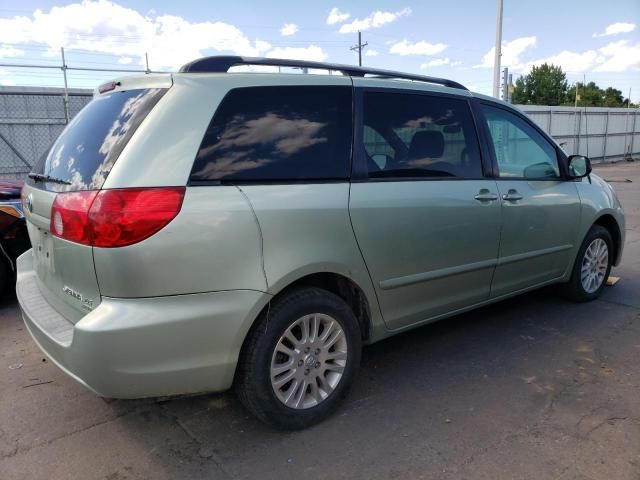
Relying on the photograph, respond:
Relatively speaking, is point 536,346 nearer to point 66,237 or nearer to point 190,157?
point 190,157

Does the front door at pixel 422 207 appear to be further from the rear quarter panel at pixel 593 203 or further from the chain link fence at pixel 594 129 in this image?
the chain link fence at pixel 594 129

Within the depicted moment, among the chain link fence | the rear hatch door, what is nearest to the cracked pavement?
the rear hatch door

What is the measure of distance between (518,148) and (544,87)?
78.4m

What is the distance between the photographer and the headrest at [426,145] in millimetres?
3195

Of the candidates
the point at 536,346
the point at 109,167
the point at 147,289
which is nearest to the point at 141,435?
the point at 147,289

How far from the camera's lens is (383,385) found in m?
3.22

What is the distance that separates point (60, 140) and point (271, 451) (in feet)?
6.72

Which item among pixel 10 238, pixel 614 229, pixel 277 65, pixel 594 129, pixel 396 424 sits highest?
pixel 277 65

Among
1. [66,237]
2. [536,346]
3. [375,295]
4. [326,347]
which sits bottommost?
[536,346]

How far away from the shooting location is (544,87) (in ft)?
240

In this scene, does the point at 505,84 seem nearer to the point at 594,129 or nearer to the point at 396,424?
the point at 594,129

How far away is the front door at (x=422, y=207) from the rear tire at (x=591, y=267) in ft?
4.63

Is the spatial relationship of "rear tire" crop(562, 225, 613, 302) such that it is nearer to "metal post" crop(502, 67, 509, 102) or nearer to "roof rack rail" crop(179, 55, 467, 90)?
"roof rack rail" crop(179, 55, 467, 90)

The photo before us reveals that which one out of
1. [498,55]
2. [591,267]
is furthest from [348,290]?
[498,55]
